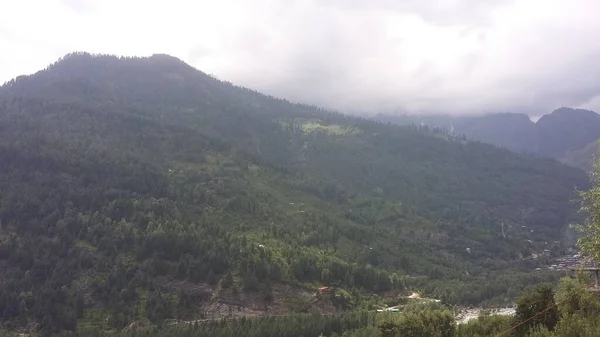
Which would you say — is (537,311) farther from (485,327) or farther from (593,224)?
(593,224)

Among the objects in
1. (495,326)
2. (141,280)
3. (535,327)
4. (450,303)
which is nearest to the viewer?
(535,327)

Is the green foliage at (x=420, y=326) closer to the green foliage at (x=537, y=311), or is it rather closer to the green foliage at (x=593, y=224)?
the green foliage at (x=537, y=311)

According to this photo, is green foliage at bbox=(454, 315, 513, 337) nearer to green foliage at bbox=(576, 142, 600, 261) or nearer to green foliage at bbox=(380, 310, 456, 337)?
green foliage at bbox=(380, 310, 456, 337)

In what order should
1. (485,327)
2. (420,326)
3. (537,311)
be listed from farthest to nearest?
1. (420,326)
2. (485,327)
3. (537,311)

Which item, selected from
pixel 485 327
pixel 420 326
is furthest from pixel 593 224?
pixel 420 326

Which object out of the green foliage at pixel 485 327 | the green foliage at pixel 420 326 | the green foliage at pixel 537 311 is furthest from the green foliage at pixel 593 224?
the green foliage at pixel 420 326

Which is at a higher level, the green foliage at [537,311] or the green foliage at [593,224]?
the green foliage at [593,224]

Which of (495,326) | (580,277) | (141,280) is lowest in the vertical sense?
(141,280)

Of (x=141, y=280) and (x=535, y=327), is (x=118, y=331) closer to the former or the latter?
(x=141, y=280)

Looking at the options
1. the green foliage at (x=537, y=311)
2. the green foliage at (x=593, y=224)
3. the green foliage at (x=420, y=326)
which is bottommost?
the green foliage at (x=420, y=326)

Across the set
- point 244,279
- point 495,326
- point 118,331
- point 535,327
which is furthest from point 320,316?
point 535,327

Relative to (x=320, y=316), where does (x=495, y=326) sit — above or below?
above
